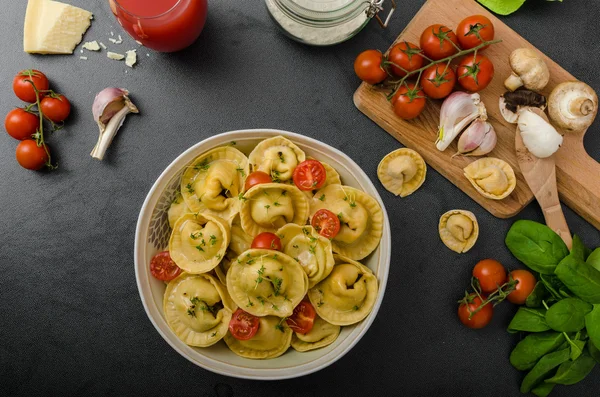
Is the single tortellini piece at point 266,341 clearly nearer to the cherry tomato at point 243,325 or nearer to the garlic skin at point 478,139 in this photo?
the cherry tomato at point 243,325

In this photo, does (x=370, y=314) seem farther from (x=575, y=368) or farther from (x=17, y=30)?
(x=17, y=30)

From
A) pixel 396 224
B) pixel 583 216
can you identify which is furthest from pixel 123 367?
pixel 583 216

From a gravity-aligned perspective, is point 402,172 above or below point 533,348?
above

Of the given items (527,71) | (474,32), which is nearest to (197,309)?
(474,32)

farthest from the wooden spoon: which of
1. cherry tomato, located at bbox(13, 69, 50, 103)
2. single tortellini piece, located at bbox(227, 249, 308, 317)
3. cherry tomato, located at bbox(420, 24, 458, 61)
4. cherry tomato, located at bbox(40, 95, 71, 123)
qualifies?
cherry tomato, located at bbox(13, 69, 50, 103)

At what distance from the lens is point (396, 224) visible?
2.33 metres

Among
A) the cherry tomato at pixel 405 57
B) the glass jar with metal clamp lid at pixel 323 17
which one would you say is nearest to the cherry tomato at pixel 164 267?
the glass jar with metal clamp lid at pixel 323 17

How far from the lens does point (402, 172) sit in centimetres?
222

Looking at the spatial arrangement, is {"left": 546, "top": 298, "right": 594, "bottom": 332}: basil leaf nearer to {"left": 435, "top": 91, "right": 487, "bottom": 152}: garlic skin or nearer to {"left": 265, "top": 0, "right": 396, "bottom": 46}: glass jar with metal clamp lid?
{"left": 435, "top": 91, "right": 487, "bottom": 152}: garlic skin

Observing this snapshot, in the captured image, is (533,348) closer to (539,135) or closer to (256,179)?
(539,135)

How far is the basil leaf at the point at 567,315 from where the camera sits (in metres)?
2.10

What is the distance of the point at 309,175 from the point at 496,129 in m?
0.88

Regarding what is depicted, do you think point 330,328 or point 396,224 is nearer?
point 330,328

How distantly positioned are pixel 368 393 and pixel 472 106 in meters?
1.30
